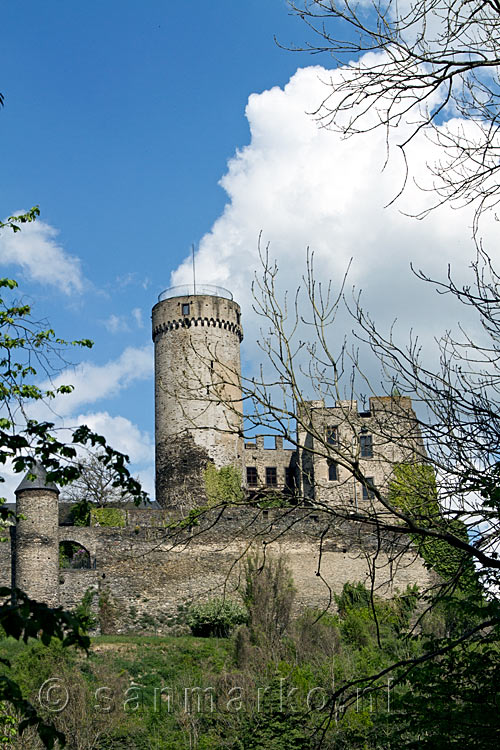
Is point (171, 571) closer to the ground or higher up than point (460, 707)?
higher up

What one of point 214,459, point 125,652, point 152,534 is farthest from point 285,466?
point 125,652

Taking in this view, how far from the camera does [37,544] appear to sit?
1112 inches

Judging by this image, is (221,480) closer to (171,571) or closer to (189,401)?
(189,401)

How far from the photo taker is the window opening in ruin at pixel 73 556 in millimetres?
31442

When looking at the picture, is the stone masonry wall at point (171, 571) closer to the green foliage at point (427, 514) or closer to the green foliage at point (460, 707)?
the green foliage at point (460, 707)

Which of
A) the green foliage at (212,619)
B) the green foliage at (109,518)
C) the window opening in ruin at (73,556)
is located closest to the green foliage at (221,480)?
the green foliage at (109,518)

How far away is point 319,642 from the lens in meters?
24.4

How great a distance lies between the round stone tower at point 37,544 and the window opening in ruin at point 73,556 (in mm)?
2298

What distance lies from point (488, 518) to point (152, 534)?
24933 mm

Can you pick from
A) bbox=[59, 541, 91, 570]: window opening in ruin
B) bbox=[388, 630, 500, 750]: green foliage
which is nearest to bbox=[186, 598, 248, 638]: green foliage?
bbox=[59, 541, 91, 570]: window opening in ruin

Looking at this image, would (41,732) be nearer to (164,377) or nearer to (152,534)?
(152,534)

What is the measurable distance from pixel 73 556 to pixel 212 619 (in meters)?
8.25

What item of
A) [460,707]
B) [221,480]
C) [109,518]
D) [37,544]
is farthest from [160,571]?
[460,707]

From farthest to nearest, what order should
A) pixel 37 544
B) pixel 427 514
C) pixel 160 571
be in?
pixel 160 571, pixel 37 544, pixel 427 514
